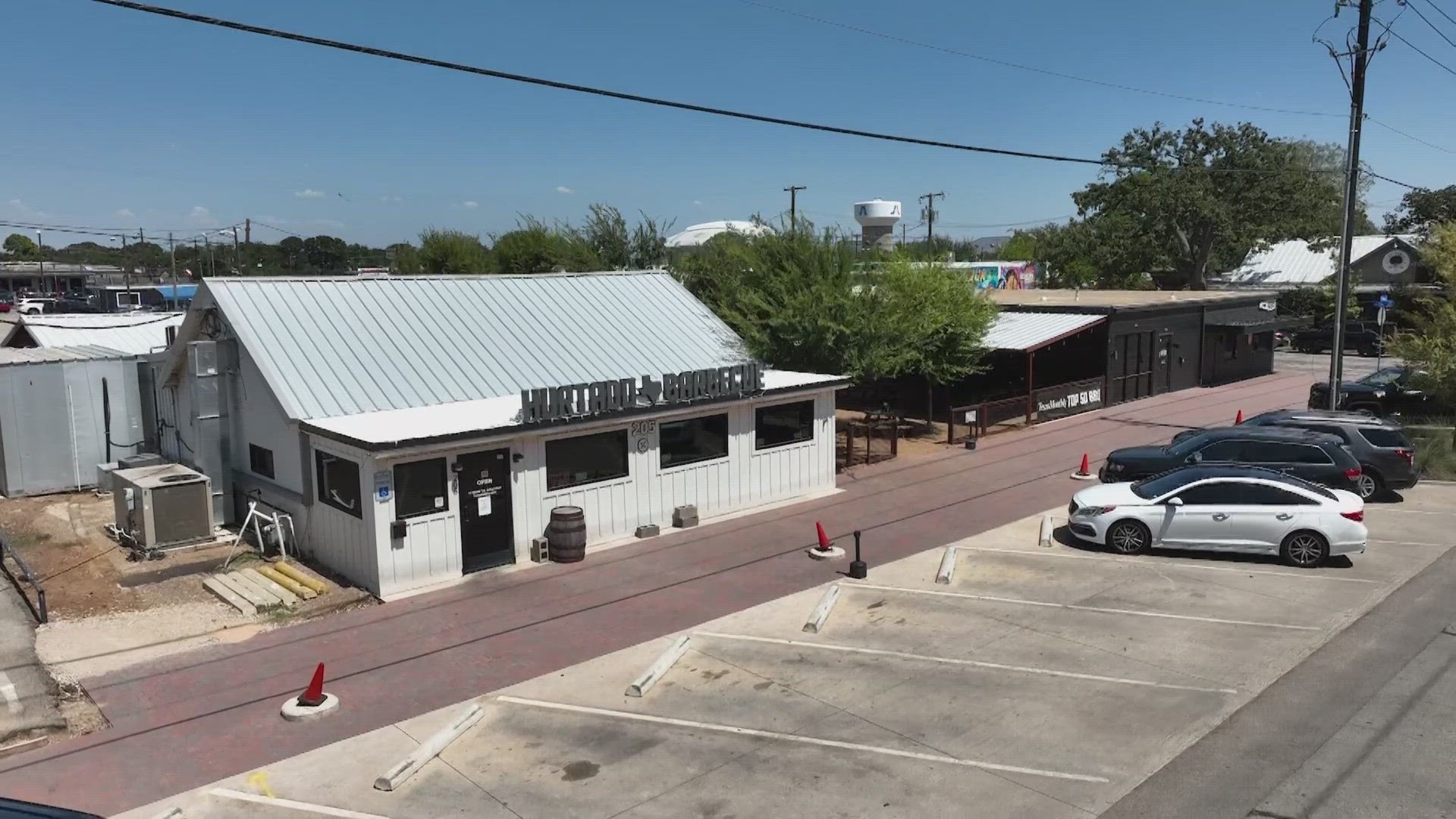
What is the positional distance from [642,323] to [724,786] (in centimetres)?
1501

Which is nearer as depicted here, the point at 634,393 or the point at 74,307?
the point at 634,393

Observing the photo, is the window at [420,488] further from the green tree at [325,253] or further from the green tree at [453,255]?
the green tree at [325,253]

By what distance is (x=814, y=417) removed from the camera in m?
21.8

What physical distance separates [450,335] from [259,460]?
4436mm

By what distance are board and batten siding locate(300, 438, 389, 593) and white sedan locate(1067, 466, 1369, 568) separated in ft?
40.3

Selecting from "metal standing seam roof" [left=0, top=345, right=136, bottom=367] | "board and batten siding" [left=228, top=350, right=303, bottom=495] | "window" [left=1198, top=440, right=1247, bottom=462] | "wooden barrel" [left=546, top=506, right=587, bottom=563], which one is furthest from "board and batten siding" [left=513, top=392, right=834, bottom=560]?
"metal standing seam roof" [left=0, top=345, right=136, bottom=367]

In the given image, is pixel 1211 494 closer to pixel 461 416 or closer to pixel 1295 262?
pixel 461 416

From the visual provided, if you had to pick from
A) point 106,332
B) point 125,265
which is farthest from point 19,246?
point 106,332

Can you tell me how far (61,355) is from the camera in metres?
23.6

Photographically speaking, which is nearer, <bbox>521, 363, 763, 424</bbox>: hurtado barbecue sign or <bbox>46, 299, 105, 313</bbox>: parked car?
<bbox>521, 363, 763, 424</bbox>: hurtado barbecue sign

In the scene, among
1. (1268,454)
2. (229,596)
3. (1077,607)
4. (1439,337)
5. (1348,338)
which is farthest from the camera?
(1348,338)

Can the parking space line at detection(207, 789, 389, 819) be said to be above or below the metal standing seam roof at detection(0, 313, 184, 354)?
below

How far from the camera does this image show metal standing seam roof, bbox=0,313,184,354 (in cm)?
2761

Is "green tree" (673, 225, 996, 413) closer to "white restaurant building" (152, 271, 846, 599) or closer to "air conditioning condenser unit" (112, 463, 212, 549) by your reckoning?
"white restaurant building" (152, 271, 846, 599)
